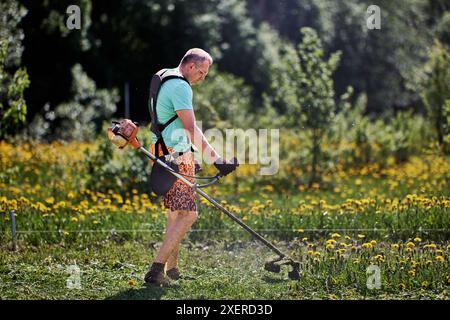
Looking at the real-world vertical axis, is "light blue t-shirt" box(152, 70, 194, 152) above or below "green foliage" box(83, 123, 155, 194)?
above

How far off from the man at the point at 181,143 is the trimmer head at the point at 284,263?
75 cm

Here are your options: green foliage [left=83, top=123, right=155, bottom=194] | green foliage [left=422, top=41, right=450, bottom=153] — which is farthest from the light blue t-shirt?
green foliage [left=422, top=41, right=450, bottom=153]

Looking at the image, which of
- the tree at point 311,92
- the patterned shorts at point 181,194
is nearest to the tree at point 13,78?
the patterned shorts at point 181,194

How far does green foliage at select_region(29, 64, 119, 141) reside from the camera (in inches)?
438

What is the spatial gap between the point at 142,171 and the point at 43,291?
10.5ft

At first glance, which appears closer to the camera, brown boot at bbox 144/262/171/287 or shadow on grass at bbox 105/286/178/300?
shadow on grass at bbox 105/286/178/300

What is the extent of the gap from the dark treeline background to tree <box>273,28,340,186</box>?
3.38 metres

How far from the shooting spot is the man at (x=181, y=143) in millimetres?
4797

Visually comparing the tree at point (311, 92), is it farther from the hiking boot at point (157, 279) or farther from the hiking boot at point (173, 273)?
the hiking boot at point (157, 279)

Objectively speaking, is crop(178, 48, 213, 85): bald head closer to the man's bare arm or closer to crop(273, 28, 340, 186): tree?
the man's bare arm

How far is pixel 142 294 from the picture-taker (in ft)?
15.9

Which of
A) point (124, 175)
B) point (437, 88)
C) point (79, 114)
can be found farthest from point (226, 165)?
point (79, 114)

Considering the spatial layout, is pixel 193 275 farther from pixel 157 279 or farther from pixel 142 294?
pixel 142 294

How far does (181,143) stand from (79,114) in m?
7.08
